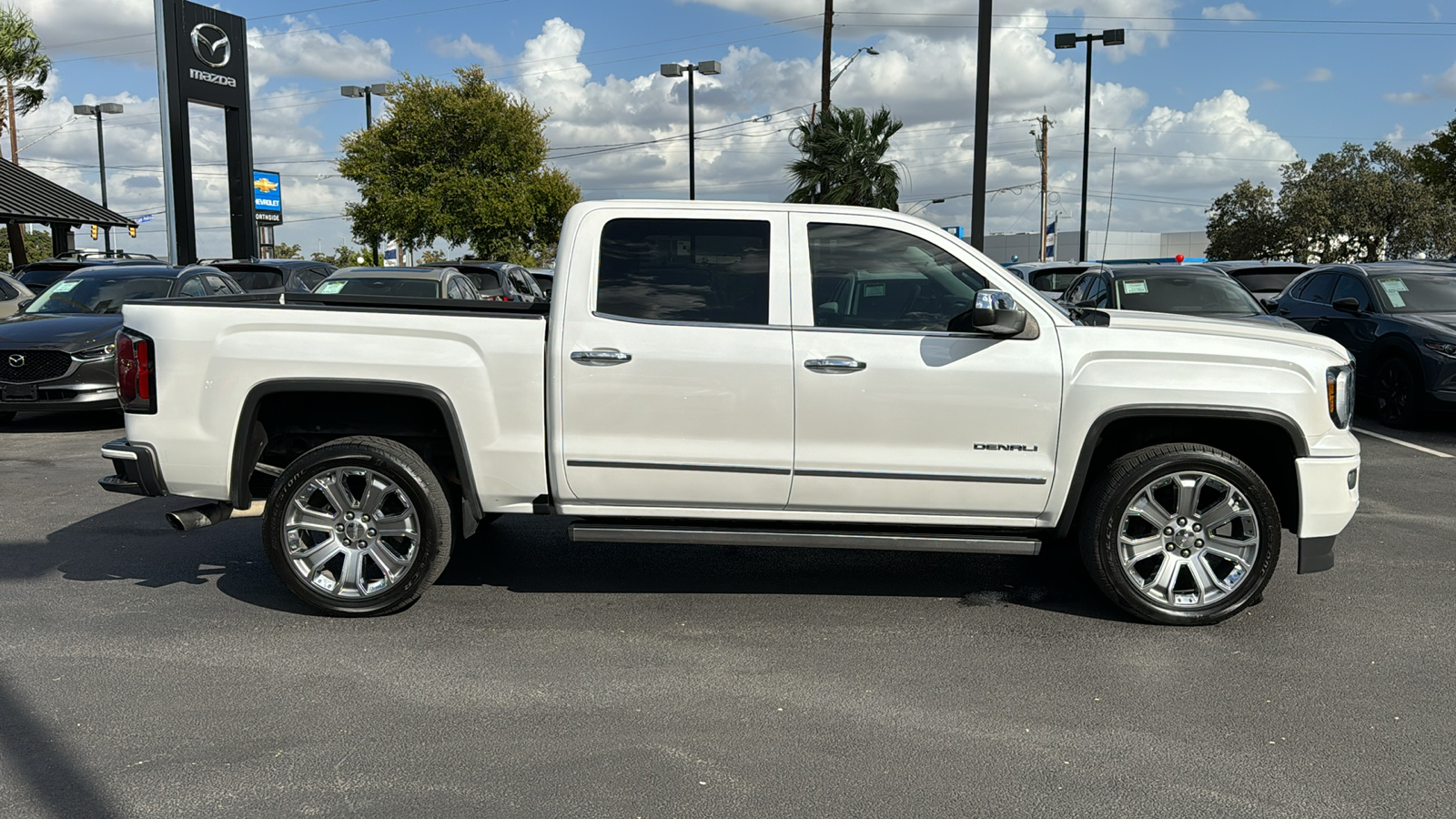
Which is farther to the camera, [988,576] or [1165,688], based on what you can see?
[988,576]

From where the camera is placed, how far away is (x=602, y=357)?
16.2 feet

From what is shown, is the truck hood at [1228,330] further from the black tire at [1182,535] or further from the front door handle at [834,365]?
the front door handle at [834,365]

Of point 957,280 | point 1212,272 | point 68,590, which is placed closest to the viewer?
point 957,280

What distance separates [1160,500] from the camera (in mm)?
5141

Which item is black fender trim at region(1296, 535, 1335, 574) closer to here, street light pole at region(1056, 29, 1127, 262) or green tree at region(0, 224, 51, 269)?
street light pole at region(1056, 29, 1127, 262)

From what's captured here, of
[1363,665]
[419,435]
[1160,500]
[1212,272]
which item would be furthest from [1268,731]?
[1212,272]

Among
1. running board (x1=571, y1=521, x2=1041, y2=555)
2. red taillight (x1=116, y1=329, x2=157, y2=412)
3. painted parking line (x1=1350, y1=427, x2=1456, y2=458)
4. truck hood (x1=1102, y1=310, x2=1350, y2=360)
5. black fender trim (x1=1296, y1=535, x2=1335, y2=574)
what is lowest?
painted parking line (x1=1350, y1=427, x2=1456, y2=458)

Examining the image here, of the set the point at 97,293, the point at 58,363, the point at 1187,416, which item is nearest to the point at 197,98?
the point at 97,293

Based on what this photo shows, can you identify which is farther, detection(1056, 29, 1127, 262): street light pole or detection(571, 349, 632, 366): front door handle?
detection(1056, 29, 1127, 262): street light pole

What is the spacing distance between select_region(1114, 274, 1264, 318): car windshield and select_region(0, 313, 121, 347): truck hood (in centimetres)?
1034

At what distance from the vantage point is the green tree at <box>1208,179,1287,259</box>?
48812mm

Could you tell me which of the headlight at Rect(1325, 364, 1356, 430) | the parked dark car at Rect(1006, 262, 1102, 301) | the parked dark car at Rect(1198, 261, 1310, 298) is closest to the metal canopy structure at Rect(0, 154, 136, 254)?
the parked dark car at Rect(1006, 262, 1102, 301)

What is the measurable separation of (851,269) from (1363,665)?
274cm

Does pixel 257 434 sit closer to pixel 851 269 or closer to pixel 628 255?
pixel 628 255
